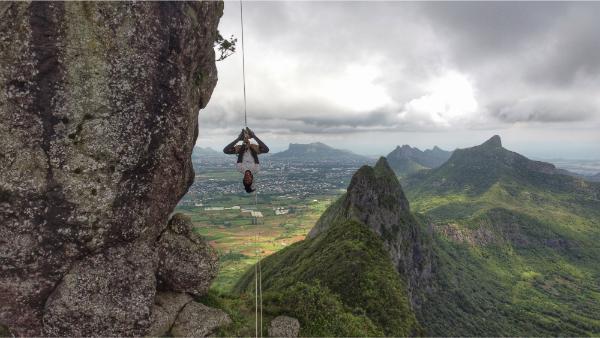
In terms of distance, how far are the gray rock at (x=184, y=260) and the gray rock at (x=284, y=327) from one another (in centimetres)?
621

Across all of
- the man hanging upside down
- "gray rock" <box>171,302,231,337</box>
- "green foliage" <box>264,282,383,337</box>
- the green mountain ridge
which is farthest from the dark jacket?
the green mountain ridge

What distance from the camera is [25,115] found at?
1647cm

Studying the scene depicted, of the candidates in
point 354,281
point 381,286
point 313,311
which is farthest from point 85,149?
point 381,286

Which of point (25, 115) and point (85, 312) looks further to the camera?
point (85, 312)

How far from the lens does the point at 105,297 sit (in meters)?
18.8

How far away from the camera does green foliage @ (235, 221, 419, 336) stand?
34.3 metres

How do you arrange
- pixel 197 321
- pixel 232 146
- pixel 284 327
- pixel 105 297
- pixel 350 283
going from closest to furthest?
pixel 105 297, pixel 232 146, pixel 197 321, pixel 284 327, pixel 350 283

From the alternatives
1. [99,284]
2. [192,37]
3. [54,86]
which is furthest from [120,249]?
[192,37]

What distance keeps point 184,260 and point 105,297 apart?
17.0ft

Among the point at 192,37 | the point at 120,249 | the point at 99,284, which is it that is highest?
the point at 192,37

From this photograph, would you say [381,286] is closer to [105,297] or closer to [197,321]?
[197,321]

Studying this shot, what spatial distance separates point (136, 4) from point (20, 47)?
225 inches

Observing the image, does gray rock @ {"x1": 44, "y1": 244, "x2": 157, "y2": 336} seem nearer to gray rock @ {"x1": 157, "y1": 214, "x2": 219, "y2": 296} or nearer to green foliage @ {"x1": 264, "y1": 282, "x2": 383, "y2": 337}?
gray rock @ {"x1": 157, "y1": 214, "x2": 219, "y2": 296}

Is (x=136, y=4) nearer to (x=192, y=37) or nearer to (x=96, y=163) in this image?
(x=192, y=37)
